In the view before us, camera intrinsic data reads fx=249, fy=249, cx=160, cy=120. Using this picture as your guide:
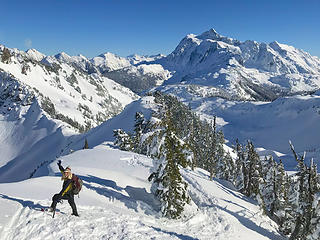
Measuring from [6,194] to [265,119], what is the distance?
202146mm

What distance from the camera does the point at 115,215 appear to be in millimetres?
13734

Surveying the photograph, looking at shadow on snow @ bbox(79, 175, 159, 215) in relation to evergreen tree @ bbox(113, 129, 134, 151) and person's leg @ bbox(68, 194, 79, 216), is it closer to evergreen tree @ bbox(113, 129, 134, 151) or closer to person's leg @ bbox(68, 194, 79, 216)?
person's leg @ bbox(68, 194, 79, 216)

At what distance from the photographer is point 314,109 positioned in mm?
175000

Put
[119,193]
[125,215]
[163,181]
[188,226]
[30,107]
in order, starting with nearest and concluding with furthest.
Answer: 1. [125,215]
2. [188,226]
3. [163,181]
4. [119,193]
5. [30,107]

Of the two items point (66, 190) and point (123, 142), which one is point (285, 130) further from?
point (66, 190)

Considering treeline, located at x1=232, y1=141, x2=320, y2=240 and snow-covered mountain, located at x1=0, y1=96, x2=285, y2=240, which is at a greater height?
treeline, located at x1=232, y1=141, x2=320, y2=240

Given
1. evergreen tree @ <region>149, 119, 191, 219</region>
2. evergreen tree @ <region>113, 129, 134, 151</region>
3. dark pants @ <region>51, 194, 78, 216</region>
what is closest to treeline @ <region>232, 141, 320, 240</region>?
evergreen tree @ <region>149, 119, 191, 219</region>

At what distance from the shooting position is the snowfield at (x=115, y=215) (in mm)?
11531

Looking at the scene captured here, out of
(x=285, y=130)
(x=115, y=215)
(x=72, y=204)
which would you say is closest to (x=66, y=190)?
(x=72, y=204)

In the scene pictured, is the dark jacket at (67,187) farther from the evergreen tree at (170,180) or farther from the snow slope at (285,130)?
the snow slope at (285,130)

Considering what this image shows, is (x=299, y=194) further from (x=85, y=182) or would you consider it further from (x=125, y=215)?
(x=85, y=182)

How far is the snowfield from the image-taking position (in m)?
11.5

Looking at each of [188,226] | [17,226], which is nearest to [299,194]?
[188,226]

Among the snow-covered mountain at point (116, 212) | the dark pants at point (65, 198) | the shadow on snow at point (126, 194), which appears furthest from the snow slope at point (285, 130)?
the dark pants at point (65, 198)
